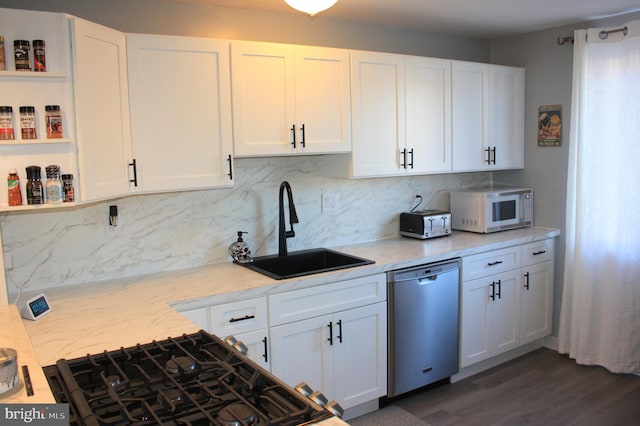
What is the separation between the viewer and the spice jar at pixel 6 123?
2215 mm

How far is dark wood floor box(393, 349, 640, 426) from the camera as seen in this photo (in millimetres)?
3262

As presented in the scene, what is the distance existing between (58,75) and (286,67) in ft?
4.06

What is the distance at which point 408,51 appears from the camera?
4039mm

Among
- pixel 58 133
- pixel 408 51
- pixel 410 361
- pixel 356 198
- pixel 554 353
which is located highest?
pixel 408 51

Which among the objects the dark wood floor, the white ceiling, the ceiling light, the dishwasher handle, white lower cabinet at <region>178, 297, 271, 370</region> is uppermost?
the white ceiling

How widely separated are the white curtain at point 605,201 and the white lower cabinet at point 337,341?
5.57 ft

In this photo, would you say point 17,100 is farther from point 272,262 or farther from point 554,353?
point 554,353

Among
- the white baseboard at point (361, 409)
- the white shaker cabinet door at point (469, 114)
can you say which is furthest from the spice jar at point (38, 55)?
the white shaker cabinet door at point (469, 114)

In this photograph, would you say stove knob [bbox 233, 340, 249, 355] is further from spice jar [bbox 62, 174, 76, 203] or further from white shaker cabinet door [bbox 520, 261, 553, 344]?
white shaker cabinet door [bbox 520, 261, 553, 344]

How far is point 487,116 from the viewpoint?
13.5 feet

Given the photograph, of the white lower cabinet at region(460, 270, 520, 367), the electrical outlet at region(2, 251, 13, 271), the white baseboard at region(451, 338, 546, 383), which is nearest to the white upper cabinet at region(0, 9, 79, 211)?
the electrical outlet at region(2, 251, 13, 271)

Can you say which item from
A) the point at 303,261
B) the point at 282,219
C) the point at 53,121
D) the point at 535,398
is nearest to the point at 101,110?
the point at 53,121

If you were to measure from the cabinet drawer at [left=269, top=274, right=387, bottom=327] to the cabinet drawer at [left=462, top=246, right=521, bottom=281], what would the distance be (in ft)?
2.39

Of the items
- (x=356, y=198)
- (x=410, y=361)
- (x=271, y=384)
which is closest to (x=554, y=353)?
(x=410, y=361)
